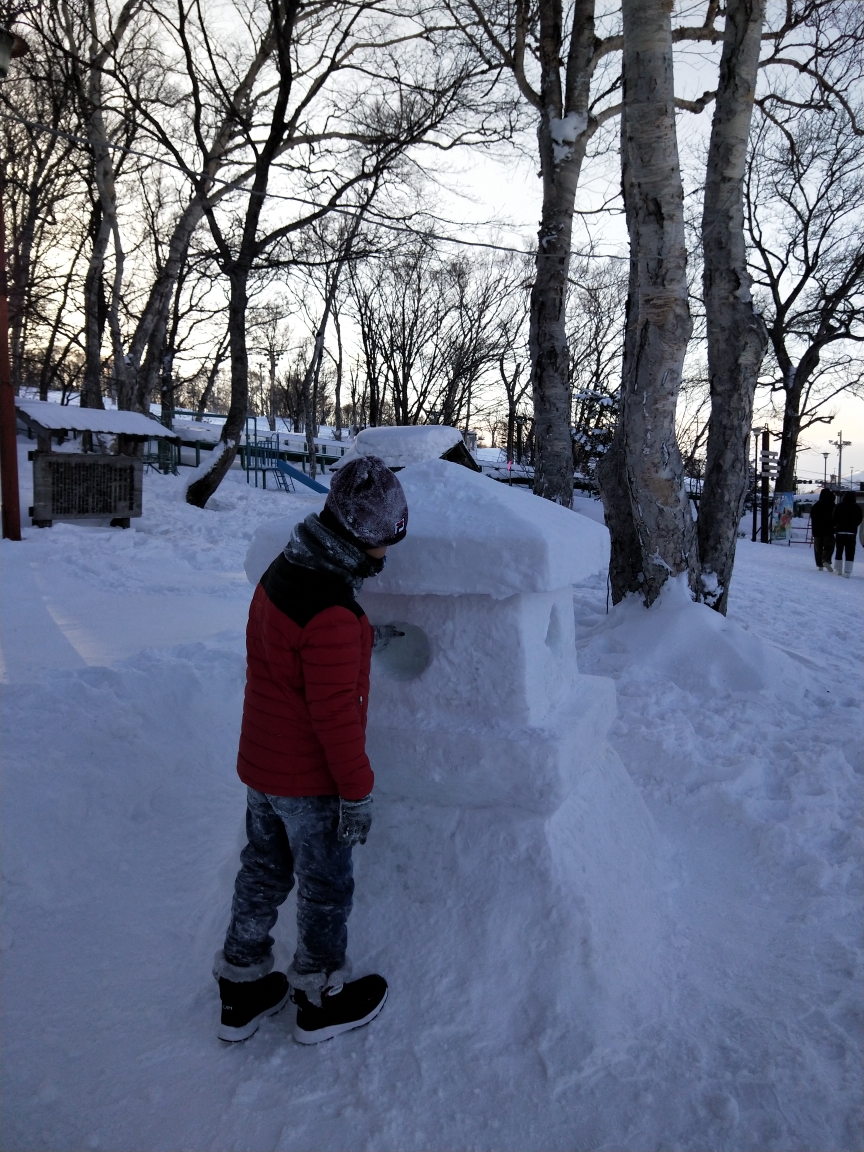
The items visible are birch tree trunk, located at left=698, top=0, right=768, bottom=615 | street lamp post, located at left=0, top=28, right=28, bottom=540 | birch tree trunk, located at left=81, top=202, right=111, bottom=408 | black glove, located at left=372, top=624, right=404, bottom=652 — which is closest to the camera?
black glove, located at left=372, top=624, right=404, bottom=652

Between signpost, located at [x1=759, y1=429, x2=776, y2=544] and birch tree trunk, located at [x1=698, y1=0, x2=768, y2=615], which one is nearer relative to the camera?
birch tree trunk, located at [x1=698, y1=0, x2=768, y2=615]

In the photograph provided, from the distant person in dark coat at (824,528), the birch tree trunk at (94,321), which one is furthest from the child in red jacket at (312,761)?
the birch tree trunk at (94,321)

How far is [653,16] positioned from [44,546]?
7429 mm

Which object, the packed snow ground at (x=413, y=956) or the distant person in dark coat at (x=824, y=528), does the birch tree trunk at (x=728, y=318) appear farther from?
the distant person in dark coat at (x=824, y=528)

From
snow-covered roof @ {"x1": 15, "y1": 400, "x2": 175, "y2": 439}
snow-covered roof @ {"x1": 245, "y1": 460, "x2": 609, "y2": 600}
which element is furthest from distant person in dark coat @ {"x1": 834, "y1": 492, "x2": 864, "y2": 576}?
snow-covered roof @ {"x1": 245, "y1": 460, "x2": 609, "y2": 600}

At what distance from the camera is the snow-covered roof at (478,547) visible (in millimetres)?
1984

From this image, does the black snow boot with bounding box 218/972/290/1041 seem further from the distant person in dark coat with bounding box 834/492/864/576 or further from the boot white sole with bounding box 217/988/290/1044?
the distant person in dark coat with bounding box 834/492/864/576

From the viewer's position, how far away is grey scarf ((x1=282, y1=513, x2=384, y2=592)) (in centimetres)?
178

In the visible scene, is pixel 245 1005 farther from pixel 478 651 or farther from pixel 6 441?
pixel 6 441

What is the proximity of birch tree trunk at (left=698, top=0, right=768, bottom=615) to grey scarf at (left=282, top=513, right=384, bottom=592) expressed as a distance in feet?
14.1

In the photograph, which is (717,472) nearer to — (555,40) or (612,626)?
(612,626)

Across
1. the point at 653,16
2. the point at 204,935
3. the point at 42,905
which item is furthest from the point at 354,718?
the point at 653,16

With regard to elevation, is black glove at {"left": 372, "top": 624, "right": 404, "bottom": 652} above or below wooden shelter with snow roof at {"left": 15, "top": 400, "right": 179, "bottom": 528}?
below

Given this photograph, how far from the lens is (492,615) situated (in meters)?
2.18
